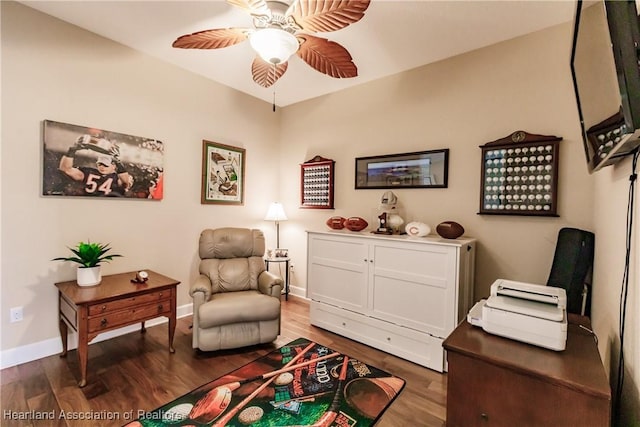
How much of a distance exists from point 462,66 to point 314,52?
1615mm

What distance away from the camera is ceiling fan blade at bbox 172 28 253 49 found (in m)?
1.82

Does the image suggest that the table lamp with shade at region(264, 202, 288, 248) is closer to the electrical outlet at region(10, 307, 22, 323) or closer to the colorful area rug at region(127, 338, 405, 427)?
the colorful area rug at region(127, 338, 405, 427)

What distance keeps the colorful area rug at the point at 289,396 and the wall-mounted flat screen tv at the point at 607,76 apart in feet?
6.11

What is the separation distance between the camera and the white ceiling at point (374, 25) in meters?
2.15

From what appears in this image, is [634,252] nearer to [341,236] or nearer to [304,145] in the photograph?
[341,236]

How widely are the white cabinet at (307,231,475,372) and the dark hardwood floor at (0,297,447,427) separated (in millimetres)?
163

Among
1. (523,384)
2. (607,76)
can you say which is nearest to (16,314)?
(523,384)

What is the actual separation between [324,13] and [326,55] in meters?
0.40

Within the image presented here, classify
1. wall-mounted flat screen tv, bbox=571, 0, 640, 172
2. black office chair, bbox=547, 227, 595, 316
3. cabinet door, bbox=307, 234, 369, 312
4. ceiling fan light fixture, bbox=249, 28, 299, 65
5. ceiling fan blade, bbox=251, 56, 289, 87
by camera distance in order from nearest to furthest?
1. wall-mounted flat screen tv, bbox=571, 0, 640, 172
2. ceiling fan light fixture, bbox=249, 28, 299, 65
3. black office chair, bbox=547, 227, 595, 316
4. ceiling fan blade, bbox=251, 56, 289, 87
5. cabinet door, bbox=307, 234, 369, 312

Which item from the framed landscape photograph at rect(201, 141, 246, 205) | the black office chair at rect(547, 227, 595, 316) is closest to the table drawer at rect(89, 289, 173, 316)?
the framed landscape photograph at rect(201, 141, 246, 205)

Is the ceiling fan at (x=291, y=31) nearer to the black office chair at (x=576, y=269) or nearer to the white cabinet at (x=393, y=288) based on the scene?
the white cabinet at (x=393, y=288)

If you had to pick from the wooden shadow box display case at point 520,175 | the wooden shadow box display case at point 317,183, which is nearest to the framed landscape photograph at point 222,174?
the wooden shadow box display case at point 317,183

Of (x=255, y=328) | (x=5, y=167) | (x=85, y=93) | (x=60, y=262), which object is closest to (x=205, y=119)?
(x=85, y=93)

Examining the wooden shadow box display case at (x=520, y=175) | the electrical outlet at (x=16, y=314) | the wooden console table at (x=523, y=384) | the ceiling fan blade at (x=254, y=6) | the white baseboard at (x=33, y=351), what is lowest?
the white baseboard at (x=33, y=351)
